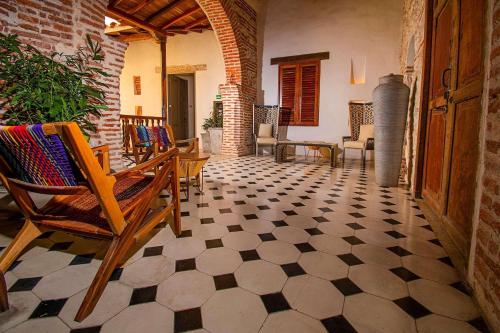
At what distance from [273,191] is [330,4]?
590cm

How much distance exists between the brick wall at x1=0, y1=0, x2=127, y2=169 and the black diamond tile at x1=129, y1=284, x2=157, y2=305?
7.13ft

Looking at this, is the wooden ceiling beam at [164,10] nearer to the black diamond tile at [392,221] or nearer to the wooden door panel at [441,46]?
the wooden door panel at [441,46]

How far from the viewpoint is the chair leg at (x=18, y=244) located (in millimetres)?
1307

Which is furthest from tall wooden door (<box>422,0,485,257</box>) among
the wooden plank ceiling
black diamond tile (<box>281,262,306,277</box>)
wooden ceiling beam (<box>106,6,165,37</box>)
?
wooden ceiling beam (<box>106,6,165,37</box>)

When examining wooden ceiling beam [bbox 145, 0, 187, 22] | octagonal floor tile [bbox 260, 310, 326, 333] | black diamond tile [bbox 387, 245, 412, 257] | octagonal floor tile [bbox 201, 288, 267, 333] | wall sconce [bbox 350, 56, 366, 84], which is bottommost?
octagonal floor tile [bbox 260, 310, 326, 333]

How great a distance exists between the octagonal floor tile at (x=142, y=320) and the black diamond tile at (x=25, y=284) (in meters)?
0.62

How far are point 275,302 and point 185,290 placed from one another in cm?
49

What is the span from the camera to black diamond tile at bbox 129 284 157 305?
1355 mm

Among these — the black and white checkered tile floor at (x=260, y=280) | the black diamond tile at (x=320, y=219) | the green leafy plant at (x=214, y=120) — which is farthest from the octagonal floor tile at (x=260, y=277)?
the green leafy plant at (x=214, y=120)

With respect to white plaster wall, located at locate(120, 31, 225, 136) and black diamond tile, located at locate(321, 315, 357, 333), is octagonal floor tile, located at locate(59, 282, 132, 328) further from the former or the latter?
white plaster wall, located at locate(120, 31, 225, 136)

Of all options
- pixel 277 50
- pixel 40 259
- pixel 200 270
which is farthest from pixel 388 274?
pixel 277 50

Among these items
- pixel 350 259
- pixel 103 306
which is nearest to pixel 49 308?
pixel 103 306

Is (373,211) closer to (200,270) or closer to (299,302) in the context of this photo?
(299,302)

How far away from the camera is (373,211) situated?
2842 millimetres
